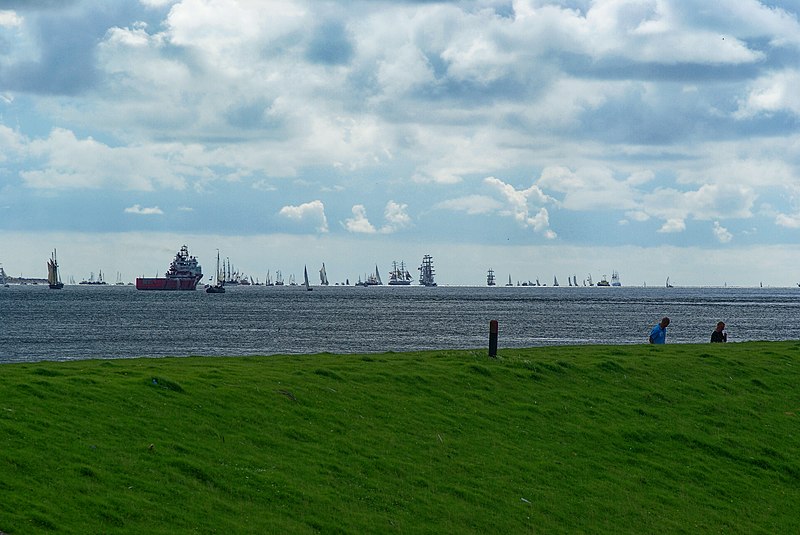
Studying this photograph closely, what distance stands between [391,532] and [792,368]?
24.7m

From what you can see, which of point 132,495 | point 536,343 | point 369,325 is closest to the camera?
point 132,495

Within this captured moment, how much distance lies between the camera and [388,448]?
22188mm

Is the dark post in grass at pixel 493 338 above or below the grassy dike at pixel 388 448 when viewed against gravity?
above

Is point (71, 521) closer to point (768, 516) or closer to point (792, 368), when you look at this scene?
point (768, 516)

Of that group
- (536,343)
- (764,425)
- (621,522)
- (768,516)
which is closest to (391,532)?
(621,522)

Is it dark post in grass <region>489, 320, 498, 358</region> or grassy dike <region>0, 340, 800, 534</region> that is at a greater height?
dark post in grass <region>489, 320, 498, 358</region>

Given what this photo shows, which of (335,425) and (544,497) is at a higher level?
(335,425)

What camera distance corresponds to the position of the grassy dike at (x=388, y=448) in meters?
17.6

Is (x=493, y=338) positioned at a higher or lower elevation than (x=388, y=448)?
higher

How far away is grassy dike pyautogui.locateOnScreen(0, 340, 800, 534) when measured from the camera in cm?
1758

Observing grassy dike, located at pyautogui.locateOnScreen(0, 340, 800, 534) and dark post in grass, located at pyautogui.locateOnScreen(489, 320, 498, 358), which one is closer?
grassy dike, located at pyautogui.locateOnScreen(0, 340, 800, 534)

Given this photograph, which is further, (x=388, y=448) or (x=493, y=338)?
(x=493, y=338)

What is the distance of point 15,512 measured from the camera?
15391mm

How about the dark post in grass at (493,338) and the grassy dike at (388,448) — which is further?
the dark post in grass at (493,338)
